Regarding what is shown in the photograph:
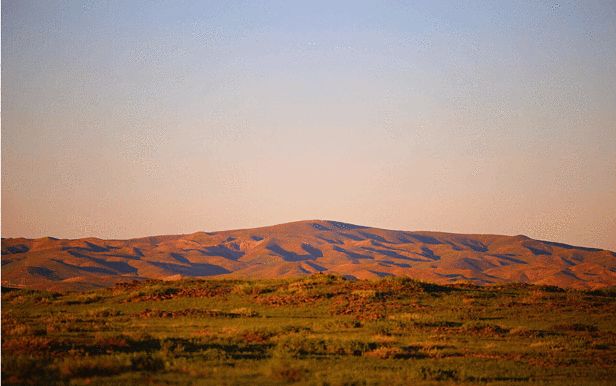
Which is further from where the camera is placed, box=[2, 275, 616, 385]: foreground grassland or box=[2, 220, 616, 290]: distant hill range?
box=[2, 220, 616, 290]: distant hill range

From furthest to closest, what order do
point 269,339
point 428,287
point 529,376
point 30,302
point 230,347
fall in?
point 428,287
point 30,302
point 269,339
point 230,347
point 529,376

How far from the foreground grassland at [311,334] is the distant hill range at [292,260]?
1505 inches

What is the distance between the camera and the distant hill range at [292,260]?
102750mm

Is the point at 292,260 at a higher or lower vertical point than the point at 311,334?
higher

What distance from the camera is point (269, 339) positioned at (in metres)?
23.4

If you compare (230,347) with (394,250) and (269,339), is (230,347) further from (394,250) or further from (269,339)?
(394,250)

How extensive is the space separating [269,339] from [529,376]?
9.24m

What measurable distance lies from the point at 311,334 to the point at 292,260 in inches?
5195

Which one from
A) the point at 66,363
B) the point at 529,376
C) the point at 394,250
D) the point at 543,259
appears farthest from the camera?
the point at 394,250

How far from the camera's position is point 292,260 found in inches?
6186

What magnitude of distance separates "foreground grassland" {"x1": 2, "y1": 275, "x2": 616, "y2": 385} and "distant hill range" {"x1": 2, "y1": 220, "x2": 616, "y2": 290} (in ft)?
125

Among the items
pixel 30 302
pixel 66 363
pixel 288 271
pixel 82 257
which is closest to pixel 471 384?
pixel 66 363

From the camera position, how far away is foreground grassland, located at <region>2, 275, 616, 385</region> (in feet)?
53.4

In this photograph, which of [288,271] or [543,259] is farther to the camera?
[543,259]
